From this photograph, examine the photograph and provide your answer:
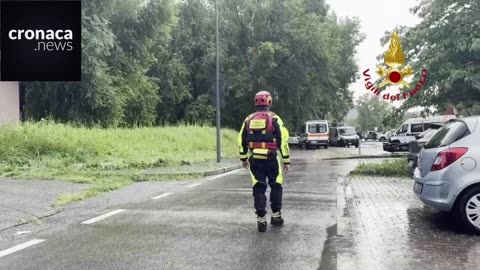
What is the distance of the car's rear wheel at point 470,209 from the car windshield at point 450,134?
27.3 inches

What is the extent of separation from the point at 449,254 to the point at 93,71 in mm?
25178

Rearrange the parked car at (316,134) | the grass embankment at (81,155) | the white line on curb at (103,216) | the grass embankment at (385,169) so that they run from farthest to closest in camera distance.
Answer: the parked car at (316,134)
the grass embankment at (385,169)
the grass embankment at (81,155)
the white line on curb at (103,216)

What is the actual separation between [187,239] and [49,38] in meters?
12.1

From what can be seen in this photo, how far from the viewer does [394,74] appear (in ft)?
49.3

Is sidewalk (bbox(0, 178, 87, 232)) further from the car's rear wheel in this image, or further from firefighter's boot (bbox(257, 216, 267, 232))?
the car's rear wheel

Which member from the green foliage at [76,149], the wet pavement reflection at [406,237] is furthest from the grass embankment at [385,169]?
the green foliage at [76,149]

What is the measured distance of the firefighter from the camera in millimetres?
6758

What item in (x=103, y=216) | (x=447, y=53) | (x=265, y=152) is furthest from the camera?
(x=447, y=53)

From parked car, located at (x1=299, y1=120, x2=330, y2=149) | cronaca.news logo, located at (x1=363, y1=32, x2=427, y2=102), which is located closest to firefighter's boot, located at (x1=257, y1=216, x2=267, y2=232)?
cronaca.news logo, located at (x1=363, y1=32, x2=427, y2=102)

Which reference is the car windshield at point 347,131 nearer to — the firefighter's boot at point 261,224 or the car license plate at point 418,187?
the car license plate at point 418,187

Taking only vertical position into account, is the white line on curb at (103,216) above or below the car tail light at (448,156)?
below

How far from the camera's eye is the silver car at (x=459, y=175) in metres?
6.36

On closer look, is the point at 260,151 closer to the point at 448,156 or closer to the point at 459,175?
the point at 448,156

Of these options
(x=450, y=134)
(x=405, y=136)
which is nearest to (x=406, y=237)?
(x=450, y=134)
